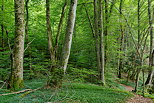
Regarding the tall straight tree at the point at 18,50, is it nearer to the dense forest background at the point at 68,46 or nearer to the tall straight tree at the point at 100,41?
the dense forest background at the point at 68,46

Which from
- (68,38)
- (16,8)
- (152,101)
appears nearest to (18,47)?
(16,8)

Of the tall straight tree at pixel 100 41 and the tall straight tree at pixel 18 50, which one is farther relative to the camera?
the tall straight tree at pixel 100 41

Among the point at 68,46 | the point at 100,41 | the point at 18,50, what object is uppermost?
the point at 100,41

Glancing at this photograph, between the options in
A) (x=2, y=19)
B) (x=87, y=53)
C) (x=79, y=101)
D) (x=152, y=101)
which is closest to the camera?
(x=79, y=101)

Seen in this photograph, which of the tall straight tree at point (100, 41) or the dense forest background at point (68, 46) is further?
the tall straight tree at point (100, 41)

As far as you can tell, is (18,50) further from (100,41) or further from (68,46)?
(100,41)

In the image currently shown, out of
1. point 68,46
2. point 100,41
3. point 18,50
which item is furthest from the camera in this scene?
point 100,41

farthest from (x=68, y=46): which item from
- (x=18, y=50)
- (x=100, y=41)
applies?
(x=100, y=41)

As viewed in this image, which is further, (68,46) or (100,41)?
(100,41)

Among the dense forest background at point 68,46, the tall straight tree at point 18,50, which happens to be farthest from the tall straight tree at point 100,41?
the tall straight tree at point 18,50

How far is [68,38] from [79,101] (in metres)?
2.34

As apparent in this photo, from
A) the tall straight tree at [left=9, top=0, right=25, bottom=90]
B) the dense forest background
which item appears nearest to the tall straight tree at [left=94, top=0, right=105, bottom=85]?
the dense forest background

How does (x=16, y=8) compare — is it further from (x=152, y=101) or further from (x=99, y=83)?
(x=152, y=101)

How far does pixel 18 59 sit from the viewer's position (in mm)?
4523
